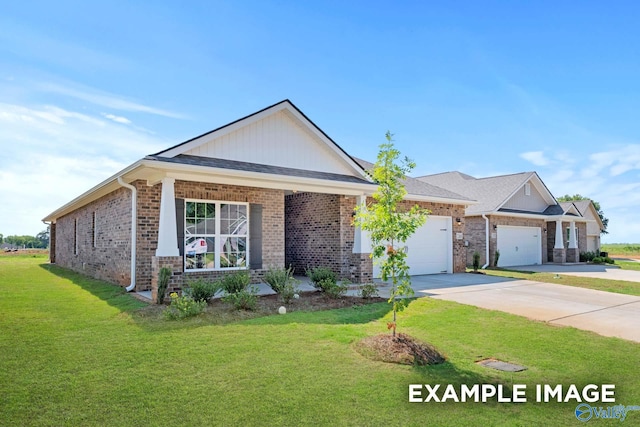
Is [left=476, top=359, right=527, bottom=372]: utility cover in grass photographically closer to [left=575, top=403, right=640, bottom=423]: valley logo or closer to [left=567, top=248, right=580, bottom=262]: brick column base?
[left=575, top=403, right=640, bottom=423]: valley logo

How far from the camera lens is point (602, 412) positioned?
3904 millimetres

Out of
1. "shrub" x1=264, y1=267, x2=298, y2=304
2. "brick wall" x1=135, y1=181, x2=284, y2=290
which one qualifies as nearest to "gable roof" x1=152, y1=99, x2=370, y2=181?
"brick wall" x1=135, y1=181, x2=284, y2=290

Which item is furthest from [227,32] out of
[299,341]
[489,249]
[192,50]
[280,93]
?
[489,249]

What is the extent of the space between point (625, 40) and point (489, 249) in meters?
11.5

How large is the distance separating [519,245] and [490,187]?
12.0ft

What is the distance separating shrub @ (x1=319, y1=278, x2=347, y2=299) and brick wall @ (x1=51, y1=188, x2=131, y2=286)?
5.25 meters

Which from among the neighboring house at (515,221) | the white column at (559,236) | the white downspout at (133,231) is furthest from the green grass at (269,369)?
the white column at (559,236)

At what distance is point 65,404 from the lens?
3.80 meters

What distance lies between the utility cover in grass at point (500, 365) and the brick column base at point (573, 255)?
24159 mm

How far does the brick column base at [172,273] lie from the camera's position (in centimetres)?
865

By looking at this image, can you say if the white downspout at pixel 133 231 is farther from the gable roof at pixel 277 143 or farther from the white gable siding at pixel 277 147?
the white gable siding at pixel 277 147

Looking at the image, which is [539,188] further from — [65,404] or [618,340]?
[65,404]

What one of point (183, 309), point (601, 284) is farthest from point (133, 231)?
point (601, 284)

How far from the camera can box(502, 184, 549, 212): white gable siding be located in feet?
73.8
